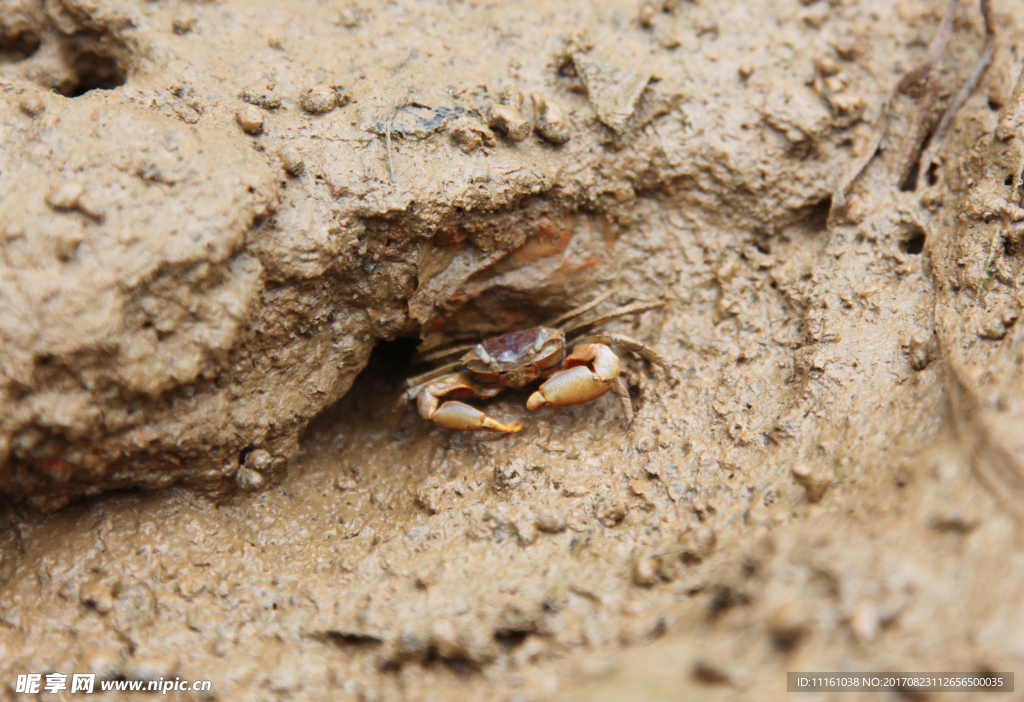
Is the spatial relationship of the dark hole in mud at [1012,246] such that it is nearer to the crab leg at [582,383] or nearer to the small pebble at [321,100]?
the crab leg at [582,383]

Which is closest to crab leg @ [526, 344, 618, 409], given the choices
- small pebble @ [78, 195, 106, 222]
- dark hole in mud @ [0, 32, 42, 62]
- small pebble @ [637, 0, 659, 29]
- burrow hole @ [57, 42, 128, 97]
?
small pebble @ [637, 0, 659, 29]

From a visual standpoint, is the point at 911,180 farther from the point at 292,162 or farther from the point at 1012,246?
the point at 292,162

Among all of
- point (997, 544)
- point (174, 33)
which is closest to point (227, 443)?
point (174, 33)

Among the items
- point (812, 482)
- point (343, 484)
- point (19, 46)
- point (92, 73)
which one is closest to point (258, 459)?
point (343, 484)

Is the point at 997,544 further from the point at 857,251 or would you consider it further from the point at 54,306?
the point at 54,306

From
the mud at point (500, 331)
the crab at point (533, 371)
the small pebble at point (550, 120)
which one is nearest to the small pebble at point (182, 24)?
the mud at point (500, 331)
